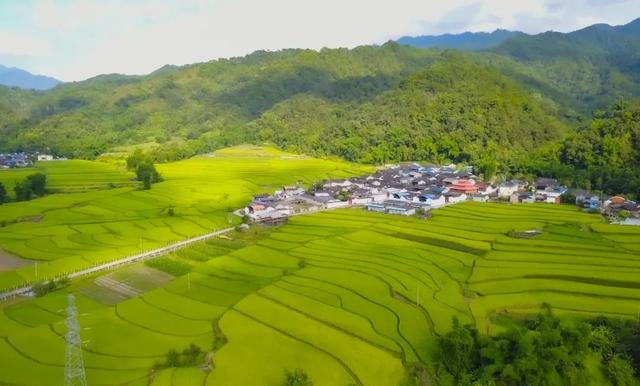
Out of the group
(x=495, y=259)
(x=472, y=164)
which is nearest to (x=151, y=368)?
(x=495, y=259)

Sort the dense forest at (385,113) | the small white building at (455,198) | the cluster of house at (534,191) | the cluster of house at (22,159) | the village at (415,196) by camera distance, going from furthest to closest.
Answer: the cluster of house at (22,159), the dense forest at (385,113), the small white building at (455,198), the cluster of house at (534,191), the village at (415,196)

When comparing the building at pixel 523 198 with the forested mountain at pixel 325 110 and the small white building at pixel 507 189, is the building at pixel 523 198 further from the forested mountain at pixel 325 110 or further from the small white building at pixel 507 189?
the forested mountain at pixel 325 110

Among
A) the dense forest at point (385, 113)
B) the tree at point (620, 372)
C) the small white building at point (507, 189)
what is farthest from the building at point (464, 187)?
the tree at point (620, 372)

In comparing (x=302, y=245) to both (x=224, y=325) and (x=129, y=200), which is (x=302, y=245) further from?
(x=129, y=200)

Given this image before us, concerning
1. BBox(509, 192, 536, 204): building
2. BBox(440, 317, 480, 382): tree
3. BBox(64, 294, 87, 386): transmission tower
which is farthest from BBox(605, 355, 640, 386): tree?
BBox(509, 192, 536, 204): building

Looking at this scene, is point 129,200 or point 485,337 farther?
point 129,200

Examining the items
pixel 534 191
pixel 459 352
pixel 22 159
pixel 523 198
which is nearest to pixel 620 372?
pixel 459 352
